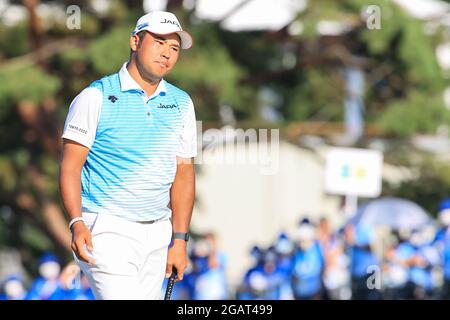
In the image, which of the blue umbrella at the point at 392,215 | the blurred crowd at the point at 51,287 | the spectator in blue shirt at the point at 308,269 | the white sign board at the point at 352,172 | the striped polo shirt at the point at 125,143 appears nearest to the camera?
the striped polo shirt at the point at 125,143

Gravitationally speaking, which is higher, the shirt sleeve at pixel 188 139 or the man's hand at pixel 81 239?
the shirt sleeve at pixel 188 139

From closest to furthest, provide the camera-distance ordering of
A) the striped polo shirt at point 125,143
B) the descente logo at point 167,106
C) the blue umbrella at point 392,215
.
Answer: the striped polo shirt at point 125,143, the descente logo at point 167,106, the blue umbrella at point 392,215

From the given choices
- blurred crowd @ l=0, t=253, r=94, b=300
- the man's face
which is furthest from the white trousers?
blurred crowd @ l=0, t=253, r=94, b=300

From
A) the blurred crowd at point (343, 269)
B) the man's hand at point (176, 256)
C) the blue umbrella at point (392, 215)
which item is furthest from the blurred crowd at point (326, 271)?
the man's hand at point (176, 256)

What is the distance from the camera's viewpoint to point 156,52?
5695 millimetres

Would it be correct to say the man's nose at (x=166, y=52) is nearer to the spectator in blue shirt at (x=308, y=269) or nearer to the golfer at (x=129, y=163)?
the golfer at (x=129, y=163)

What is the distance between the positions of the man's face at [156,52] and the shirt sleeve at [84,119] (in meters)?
0.25

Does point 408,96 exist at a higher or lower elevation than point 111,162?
higher

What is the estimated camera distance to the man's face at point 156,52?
18.6 ft

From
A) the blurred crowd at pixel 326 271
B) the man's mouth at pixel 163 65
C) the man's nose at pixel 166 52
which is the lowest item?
the blurred crowd at pixel 326 271
